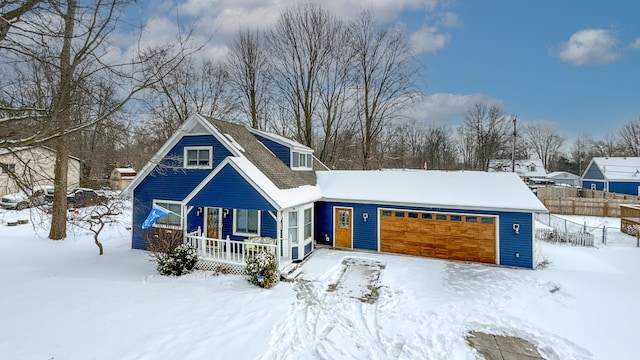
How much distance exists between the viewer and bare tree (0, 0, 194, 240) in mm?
5215

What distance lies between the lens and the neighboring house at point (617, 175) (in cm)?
3220

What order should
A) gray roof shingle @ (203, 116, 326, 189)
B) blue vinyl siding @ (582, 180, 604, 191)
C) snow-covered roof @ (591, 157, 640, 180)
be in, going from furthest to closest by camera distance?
blue vinyl siding @ (582, 180, 604, 191) → snow-covered roof @ (591, 157, 640, 180) → gray roof shingle @ (203, 116, 326, 189)

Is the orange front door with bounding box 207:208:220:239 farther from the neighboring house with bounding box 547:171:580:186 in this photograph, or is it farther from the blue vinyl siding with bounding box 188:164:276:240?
the neighboring house with bounding box 547:171:580:186

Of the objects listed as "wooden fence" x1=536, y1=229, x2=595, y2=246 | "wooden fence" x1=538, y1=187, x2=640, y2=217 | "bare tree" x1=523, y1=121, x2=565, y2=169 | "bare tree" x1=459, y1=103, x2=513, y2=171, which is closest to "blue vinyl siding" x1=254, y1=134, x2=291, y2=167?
"wooden fence" x1=536, y1=229, x2=595, y2=246

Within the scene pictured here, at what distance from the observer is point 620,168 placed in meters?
33.7

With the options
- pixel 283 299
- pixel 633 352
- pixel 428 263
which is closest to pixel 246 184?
pixel 283 299

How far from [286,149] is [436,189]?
7.03m

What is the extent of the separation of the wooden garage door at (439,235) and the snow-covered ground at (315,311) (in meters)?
0.66

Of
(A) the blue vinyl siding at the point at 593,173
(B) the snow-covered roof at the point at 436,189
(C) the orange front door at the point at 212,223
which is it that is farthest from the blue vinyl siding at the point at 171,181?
(A) the blue vinyl siding at the point at 593,173

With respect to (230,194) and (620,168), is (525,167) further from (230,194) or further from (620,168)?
(230,194)

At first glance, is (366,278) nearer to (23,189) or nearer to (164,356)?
(164,356)

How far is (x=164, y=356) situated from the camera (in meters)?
5.53

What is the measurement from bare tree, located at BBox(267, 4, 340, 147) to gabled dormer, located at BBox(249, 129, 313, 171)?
30.2 ft

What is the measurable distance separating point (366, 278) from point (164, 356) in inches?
244
